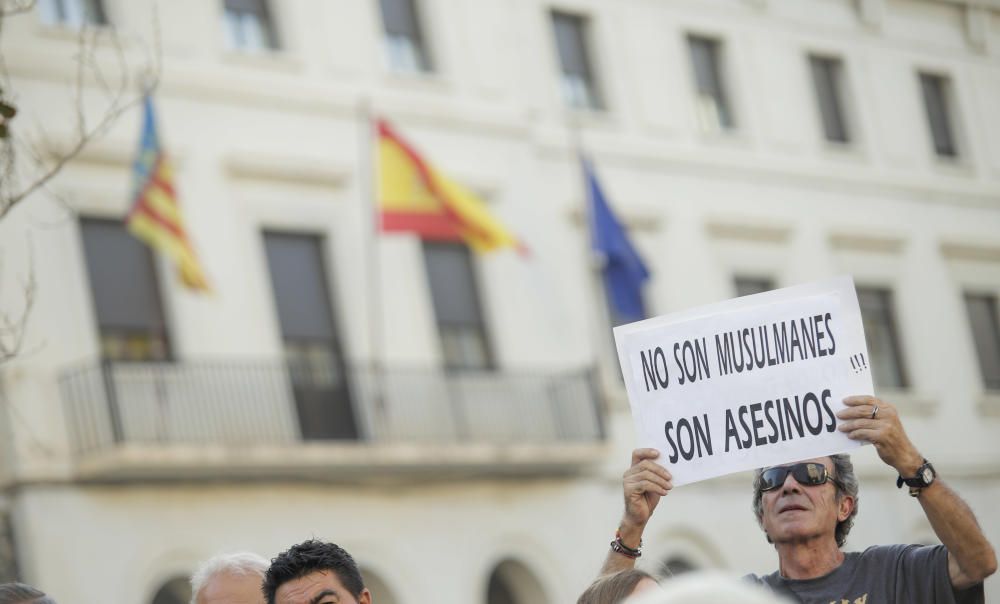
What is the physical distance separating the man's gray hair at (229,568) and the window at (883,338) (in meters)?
23.8

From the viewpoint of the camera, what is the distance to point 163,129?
22.0m

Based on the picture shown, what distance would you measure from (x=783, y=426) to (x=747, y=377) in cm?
23

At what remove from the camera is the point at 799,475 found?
6.07 metres

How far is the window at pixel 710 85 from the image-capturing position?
29.0m

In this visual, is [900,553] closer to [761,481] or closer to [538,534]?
[761,481]

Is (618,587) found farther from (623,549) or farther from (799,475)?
(799,475)

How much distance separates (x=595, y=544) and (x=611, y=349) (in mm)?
2802

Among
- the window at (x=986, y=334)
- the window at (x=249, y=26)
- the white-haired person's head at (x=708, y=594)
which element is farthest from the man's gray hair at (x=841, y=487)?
the window at (x=986, y=334)

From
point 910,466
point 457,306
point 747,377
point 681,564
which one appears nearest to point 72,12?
point 457,306

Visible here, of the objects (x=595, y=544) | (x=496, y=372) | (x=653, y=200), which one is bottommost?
(x=595, y=544)

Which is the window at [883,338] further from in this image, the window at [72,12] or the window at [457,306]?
the window at [72,12]

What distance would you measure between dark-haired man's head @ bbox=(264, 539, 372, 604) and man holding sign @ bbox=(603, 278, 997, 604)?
785 mm

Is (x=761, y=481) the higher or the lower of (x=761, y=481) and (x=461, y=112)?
the lower

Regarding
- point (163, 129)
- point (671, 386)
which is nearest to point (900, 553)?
point (671, 386)
